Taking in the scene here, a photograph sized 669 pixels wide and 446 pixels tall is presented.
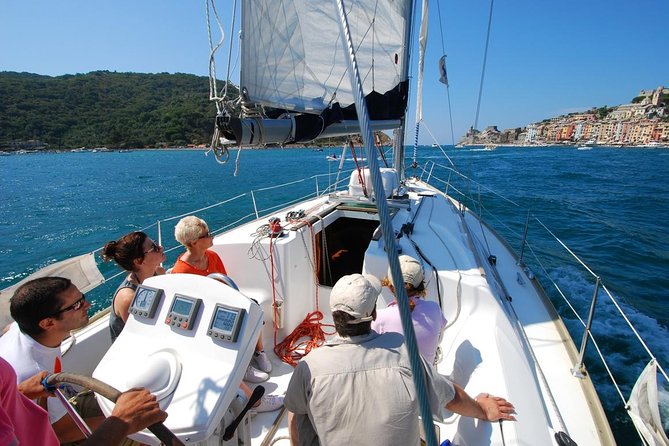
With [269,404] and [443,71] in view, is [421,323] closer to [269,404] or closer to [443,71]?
[269,404]

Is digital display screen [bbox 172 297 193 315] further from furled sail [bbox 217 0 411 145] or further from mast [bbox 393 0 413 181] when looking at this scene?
mast [bbox 393 0 413 181]

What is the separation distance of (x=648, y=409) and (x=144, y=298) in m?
2.28

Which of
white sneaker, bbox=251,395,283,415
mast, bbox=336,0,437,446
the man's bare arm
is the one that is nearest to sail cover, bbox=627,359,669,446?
the man's bare arm

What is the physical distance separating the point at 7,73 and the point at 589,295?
114 m

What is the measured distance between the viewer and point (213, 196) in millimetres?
16516

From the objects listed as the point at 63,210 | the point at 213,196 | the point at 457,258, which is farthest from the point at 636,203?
the point at 63,210

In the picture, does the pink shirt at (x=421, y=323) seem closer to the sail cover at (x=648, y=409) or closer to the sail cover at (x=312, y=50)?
the sail cover at (x=648, y=409)

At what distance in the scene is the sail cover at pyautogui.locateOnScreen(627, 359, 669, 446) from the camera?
1.34 meters

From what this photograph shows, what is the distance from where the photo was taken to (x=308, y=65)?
322 cm

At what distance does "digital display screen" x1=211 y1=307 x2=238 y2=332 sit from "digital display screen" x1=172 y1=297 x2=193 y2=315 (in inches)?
5.0

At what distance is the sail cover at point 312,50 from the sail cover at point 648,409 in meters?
2.59

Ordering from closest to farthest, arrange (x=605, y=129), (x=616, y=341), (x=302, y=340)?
(x=302, y=340) → (x=616, y=341) → (x=605, y=129)

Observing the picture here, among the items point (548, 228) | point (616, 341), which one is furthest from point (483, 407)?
point (548, 228)

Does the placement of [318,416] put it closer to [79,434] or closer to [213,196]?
[79,434]
